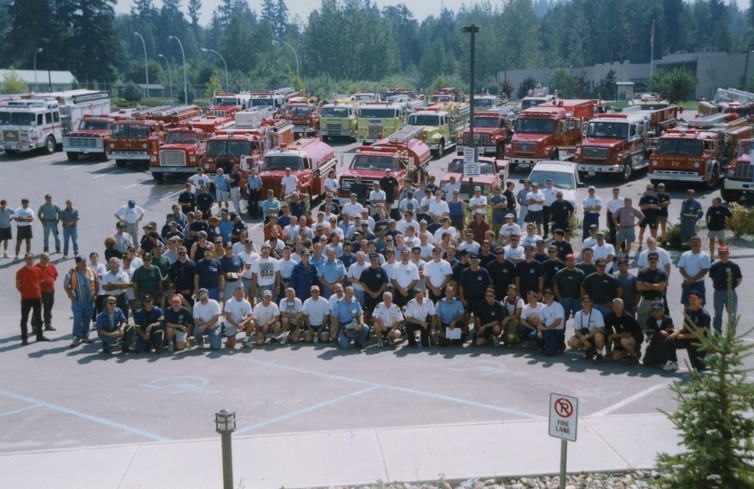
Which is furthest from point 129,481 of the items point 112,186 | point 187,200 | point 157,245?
point 112,186

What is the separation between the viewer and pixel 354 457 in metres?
10.1

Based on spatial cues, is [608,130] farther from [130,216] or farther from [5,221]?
[5,221]

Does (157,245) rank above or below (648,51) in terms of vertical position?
below

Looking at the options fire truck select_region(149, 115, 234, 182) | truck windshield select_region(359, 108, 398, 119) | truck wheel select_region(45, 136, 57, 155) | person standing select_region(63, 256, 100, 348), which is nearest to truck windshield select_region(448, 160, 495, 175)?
fire truck select_region(149, 115, 234, 182)

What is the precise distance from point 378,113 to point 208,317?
30602mm

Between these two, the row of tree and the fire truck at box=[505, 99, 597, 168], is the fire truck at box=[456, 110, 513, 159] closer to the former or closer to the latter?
the fire truck at box=[505, 99, 597, 168]

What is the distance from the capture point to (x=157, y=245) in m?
17.1

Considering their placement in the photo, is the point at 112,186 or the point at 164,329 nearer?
the point at 164,329

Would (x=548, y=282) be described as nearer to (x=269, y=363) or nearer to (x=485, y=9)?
(x=269, y=363)

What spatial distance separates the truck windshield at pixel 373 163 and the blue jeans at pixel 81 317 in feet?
43.7

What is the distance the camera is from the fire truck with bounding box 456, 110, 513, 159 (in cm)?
3772

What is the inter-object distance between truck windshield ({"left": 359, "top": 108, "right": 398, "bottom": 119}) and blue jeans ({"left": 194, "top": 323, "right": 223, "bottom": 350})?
30227mm

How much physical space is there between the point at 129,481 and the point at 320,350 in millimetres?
5743

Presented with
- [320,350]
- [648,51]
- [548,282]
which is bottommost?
[320,350]
